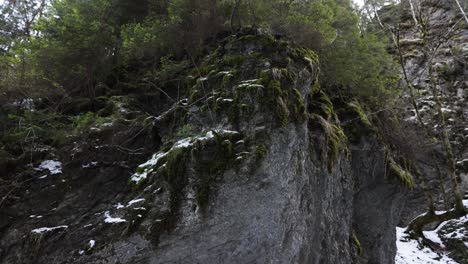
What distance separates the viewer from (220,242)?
4.98 m

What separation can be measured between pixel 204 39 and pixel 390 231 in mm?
6850

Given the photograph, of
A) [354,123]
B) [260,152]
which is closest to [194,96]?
[260,152]

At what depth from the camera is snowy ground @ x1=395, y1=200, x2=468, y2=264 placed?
33.9 feet

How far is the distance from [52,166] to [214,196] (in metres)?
3.01

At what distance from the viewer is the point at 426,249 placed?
35.5 feet

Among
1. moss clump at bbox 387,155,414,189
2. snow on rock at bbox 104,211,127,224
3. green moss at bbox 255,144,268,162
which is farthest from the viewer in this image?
moss clump at bbox 387,155,414,189

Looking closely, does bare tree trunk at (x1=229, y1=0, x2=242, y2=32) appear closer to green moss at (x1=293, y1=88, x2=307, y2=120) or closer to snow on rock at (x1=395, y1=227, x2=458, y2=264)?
green moss at (x1=293, y1=88, x2=307, y2=120)

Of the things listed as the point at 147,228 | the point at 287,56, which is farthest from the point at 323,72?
the point at 147,228

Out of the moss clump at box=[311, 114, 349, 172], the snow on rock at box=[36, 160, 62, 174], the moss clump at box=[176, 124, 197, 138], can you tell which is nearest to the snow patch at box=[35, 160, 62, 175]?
the snow on rock at box=[36, 160, 62, 174]

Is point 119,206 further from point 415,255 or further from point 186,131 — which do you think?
point 415,255

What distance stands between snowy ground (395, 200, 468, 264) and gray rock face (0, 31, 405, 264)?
5.18 meters

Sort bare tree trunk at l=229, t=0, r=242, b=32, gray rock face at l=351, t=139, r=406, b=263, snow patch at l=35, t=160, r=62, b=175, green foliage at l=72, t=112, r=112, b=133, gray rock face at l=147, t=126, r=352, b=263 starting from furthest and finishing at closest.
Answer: gray rock face at l=351, t=139, r=406, b=263, bare tree trunk at l=229, t=0, r=242, b=32, green foliage at l=72, t=112, r=112, b=133, snow patch at l=35, t=160, r=62, b=175, gray rock face at l=147, t=126, r=352, b=263

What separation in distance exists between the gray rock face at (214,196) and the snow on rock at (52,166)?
0.15 m

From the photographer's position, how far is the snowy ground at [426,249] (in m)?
10.3
